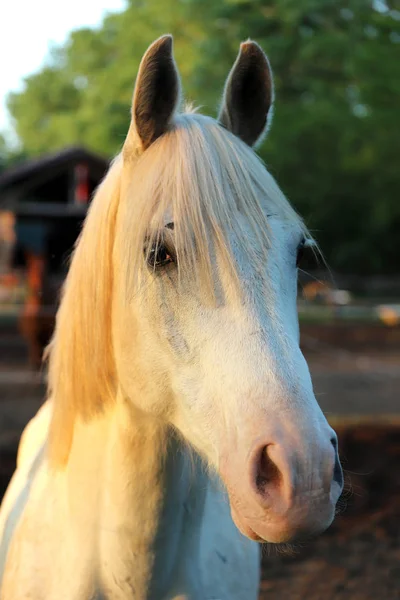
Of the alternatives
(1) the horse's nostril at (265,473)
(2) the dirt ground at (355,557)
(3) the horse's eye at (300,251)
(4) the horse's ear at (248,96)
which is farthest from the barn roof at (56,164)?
(1) the horse's nostril at (265,473)

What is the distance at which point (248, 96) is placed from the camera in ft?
5.28

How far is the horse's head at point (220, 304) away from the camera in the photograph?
1072mm

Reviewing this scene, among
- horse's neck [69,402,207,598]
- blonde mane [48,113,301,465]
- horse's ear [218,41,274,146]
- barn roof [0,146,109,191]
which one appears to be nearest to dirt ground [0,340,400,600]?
horse's neck [69,402,207,598]

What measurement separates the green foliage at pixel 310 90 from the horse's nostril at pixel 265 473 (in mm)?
11616

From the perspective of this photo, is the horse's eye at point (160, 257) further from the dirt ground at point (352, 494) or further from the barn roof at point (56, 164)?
the barn roof at point (56, 164)

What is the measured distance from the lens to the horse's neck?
1.51 metres

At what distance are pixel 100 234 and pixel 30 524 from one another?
88 centimetres

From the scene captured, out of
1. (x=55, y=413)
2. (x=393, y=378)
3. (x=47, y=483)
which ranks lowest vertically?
(x=393, y=378)

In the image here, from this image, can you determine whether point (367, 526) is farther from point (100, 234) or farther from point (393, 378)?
point (393, 378)

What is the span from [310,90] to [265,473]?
17806 millimetres

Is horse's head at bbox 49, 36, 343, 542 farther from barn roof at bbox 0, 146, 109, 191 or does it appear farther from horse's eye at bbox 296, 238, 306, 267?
barn roof at bbox 0, 146, 109, 191

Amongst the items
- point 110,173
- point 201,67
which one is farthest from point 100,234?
point 201,67

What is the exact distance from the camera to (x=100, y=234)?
155 centimetres

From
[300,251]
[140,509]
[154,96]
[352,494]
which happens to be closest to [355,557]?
[352,494]
